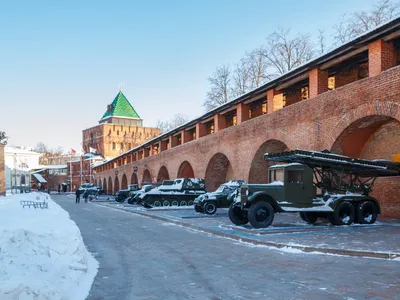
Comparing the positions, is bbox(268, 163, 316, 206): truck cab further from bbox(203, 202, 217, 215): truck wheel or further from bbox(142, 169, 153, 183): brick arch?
bbox(142, 169, 153, 183): brick arch

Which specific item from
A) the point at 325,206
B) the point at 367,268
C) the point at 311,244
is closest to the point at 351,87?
the point at 325,206

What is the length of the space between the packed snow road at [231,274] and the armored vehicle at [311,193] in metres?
2.93

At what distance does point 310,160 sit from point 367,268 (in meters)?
6.36

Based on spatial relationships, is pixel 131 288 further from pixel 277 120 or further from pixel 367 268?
pixel 277 120

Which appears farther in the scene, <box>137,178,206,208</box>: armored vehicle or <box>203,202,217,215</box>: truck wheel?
<box>137,178,206,208</box>: armored vehicle

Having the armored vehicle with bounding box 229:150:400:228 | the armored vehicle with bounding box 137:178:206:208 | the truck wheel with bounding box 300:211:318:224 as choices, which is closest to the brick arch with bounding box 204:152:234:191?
the armored vehicle with bounding box 137:178:206:208

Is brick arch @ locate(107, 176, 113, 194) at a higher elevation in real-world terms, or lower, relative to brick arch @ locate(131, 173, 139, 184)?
lower

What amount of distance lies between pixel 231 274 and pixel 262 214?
621cm

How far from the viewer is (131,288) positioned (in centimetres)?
626

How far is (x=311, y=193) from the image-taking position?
1355 cm

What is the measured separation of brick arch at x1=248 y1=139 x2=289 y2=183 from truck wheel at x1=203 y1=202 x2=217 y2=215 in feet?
10.9

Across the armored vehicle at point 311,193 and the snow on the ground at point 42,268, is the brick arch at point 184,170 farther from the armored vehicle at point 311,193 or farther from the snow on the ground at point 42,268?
the snow on the ground at point 42,268

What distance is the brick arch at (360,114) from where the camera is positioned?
12977mm

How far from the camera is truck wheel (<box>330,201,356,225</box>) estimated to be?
1338 centimetres
